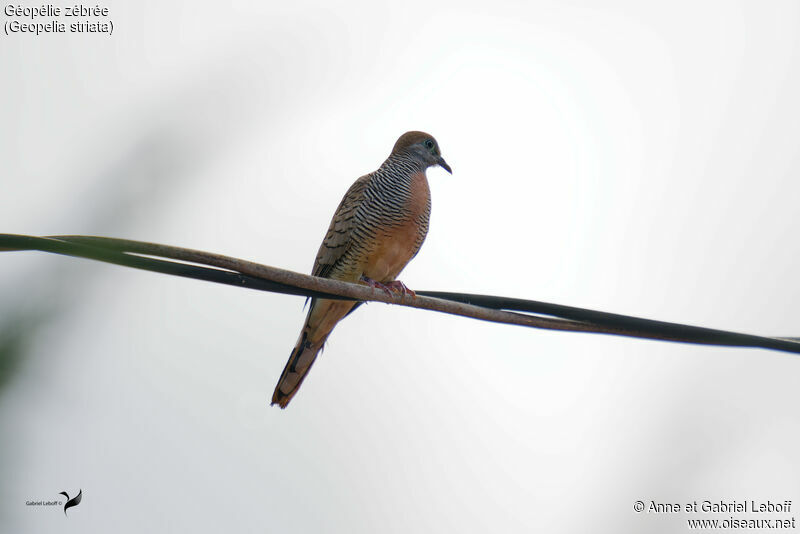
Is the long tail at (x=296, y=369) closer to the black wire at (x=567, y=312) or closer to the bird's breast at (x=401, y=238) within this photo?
the bird's breast at (x=401, y=238)

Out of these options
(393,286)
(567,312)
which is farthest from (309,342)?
(567,312)

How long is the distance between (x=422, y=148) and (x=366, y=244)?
55.4 inches

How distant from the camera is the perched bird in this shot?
5574 millimetres

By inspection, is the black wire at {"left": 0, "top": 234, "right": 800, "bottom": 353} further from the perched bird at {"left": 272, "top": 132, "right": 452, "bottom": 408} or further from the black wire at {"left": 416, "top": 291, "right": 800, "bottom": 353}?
the perched bird at {"left": 272, "top": 132, "right": 452, "bottom": 408}

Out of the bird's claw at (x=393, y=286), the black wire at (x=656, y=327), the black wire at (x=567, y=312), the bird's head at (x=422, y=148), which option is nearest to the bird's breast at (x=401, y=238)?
the bird's claw at (x=393, y=286)

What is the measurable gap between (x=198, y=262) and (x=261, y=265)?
0.84 feet

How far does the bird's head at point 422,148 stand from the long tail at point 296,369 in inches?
76.0

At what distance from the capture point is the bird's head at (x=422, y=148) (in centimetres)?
662

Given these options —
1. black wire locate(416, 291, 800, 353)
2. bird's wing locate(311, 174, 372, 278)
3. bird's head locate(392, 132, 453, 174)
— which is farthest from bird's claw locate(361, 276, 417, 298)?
black wire locate(416, 291, 800, 353)

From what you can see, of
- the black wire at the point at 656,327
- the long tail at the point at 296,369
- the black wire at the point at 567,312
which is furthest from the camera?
A: the long tail at the point at 296,369

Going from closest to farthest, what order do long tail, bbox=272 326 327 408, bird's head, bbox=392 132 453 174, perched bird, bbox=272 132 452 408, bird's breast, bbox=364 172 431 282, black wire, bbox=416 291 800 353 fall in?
black wire, bbox=416 291 800 353, long tail, bbox=272 326 327 408, perched bird, bbox=272 132 452 408, bird's breast, bbox=364 172 431 282, bird's head, bbox=392 132 453 174

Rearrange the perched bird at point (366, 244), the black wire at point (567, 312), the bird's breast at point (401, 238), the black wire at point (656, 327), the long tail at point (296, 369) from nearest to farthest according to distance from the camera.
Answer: the black wire at point (567, 312) → the black wire at point (656, 327) → the long tail at point (296, 369) → the perched bird at point (366, 244) → the bird's breast at point (401, 238)

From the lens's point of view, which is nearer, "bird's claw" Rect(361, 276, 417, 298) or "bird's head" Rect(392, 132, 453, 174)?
"bird's claw" Rect(361, 276, 417, 298)

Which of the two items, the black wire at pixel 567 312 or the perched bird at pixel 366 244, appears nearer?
the black wire at pixel 567 312
